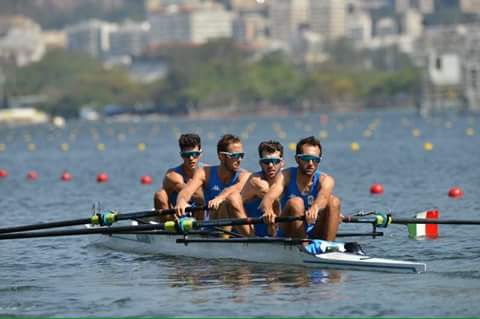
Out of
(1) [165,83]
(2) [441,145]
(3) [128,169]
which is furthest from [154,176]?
(1) [165,83]

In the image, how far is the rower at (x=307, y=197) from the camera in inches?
657

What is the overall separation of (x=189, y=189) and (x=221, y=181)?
1.37 feet

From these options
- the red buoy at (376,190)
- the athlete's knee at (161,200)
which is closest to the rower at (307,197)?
the athlete's knee at (161,200)

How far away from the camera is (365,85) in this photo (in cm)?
16450

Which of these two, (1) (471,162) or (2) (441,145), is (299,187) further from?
(2) (441,145)

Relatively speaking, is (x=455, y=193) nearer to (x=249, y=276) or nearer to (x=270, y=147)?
(x=270, y=147)

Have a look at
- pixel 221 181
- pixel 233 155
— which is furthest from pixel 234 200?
pixel 221 181

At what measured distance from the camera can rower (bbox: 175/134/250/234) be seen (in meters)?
18.0

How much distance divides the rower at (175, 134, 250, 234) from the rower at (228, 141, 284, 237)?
13 centimetres

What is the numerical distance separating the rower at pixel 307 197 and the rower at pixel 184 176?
1972 mm

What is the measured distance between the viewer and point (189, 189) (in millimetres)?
18438

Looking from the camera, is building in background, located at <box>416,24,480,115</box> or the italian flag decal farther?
building in background, located at <box>416,24,480,115</box>

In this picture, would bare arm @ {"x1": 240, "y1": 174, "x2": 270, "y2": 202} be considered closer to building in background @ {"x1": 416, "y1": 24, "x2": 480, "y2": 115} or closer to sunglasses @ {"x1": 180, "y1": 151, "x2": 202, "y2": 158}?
sunglasses @ {"x1": 180, "y1": 151, "x2": 202, "y2": 158}

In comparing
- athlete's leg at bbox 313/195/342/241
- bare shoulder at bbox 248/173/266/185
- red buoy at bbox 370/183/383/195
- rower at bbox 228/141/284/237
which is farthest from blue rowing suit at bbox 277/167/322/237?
red buoy at bbox 370/183/383/195
